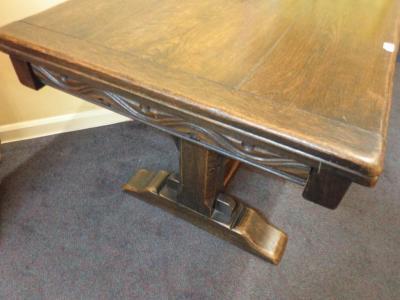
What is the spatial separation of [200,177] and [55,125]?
90 centimetres

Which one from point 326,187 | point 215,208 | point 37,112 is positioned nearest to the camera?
point 326,187

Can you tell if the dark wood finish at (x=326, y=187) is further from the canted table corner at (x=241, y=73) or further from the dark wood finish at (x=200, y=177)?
the dark wood finish at (x=200, y=177)

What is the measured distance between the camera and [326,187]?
1.80 feet

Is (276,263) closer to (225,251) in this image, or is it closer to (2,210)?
(225,251)

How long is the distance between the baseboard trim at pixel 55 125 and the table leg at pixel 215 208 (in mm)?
514

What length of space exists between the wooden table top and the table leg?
14.2 inches

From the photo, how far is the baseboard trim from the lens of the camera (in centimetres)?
146

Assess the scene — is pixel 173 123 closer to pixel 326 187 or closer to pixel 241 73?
pixel 241 73

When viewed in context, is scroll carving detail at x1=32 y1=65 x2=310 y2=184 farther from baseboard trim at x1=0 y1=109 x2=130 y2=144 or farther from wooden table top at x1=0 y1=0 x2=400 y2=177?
baseboard trim at x1=0 y1=109 x2=130 y2=144

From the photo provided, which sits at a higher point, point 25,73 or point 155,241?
point 25,73

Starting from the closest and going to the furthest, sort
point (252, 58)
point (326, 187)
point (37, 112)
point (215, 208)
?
point (326, 187) → point (252, 58) → point (215, 208) → point (37, 112)

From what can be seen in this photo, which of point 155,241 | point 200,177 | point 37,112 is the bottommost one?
point 155,241

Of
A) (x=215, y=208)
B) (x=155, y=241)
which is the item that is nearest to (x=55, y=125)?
(x=155, y=241)

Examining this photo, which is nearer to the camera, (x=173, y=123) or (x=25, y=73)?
(x=173, y=123)
